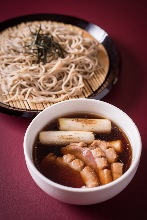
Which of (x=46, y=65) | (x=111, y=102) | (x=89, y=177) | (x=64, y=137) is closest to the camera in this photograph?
(x=89, y=177)

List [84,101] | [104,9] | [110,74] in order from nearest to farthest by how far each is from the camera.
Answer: [84,101], [110,74], [104,9]

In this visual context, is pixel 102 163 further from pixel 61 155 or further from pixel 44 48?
pixel 44 48

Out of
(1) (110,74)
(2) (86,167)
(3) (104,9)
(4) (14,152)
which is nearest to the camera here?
(2) (86,167)

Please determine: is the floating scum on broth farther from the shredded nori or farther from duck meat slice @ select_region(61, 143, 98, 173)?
duck meat slice @ select_region(61, 143, 98, 173)

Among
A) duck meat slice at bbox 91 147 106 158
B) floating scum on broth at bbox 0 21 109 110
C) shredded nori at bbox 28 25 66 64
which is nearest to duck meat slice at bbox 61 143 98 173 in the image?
duck meat slice at bbox 91 147 106 158

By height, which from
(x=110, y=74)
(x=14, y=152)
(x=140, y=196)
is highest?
(x=110, y=74)

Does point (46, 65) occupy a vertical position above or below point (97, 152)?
below

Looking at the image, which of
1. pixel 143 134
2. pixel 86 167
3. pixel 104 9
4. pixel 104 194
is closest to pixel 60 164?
pixel 86 167

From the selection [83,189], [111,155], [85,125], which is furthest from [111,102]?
[83,189]

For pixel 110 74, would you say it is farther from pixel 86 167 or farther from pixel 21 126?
pixel 86 167
